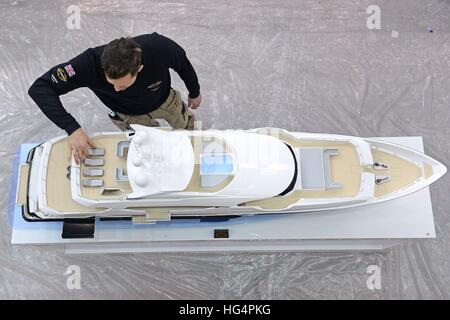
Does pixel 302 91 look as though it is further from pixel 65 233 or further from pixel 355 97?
pixel 65 233

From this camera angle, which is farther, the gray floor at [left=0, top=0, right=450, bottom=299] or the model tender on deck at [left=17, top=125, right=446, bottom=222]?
the gray floor at [left=0, top=0, right=450, bottom=299]

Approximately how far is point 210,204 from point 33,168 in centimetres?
113

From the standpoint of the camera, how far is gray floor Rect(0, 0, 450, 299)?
3.25 metres

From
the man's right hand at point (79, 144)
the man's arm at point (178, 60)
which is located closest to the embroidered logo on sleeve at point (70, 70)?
the man's right hand at point (79, 144)

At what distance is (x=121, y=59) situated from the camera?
2082 millimetres

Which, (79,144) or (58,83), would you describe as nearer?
(58,83)

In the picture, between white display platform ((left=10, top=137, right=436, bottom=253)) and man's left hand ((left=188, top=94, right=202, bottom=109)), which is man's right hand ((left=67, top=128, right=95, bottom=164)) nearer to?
white display platform ((left=10, top=137, right=436, bottom=253))

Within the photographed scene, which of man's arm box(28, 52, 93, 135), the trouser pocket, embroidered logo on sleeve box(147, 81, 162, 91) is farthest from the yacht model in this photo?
man's arm box(28, 52, 93, 135)

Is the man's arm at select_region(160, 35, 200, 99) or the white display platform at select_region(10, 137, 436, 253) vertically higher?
the man's arm at select_region(160, 35, 200, 99)

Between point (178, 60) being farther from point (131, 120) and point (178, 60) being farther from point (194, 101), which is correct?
point (131, 120)

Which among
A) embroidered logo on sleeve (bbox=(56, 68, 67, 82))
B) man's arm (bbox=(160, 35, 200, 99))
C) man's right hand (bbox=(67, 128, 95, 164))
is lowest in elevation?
man's right hand (bbox=(67, 128, 95, 164))

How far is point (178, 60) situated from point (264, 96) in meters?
1.36

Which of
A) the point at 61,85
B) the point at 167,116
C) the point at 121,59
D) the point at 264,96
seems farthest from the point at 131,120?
the point at 264,96

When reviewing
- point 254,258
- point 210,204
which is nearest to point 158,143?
point 210,204
